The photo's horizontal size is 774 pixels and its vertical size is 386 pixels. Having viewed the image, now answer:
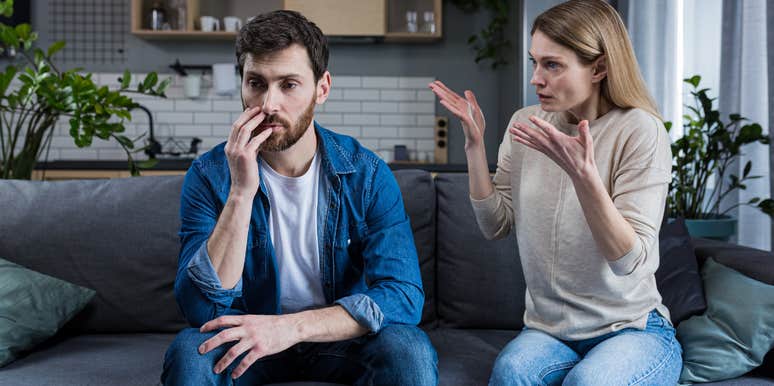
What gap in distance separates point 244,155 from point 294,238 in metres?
0.28

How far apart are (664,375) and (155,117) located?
4.39 m

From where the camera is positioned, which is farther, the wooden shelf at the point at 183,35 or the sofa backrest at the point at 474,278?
the wooden shelf at the point at 183,35

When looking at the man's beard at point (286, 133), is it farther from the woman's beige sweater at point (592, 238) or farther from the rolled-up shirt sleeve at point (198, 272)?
the woman's beige sweater at point (592, 238)

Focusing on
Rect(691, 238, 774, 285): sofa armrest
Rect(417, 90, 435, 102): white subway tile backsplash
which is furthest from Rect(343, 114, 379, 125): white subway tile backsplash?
Rect(691, 238, 774, 285): sofa armrest

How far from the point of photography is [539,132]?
141cm

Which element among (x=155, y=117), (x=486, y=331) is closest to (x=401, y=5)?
(x=155, y=117)

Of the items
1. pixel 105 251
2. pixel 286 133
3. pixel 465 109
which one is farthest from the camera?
pixel 105 251

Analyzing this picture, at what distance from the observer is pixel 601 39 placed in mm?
1557

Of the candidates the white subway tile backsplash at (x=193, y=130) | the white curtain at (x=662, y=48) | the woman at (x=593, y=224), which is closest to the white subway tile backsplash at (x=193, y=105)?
the white subway tile backsplash at (x=193, y=130)

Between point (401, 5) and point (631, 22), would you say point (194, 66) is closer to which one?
point (401, 5)

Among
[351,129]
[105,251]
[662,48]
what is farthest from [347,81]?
[105,251]

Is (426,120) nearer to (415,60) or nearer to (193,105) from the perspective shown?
(415,60)

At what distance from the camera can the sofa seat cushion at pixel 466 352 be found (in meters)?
1.66

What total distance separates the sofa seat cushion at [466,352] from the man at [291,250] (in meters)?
0.20
